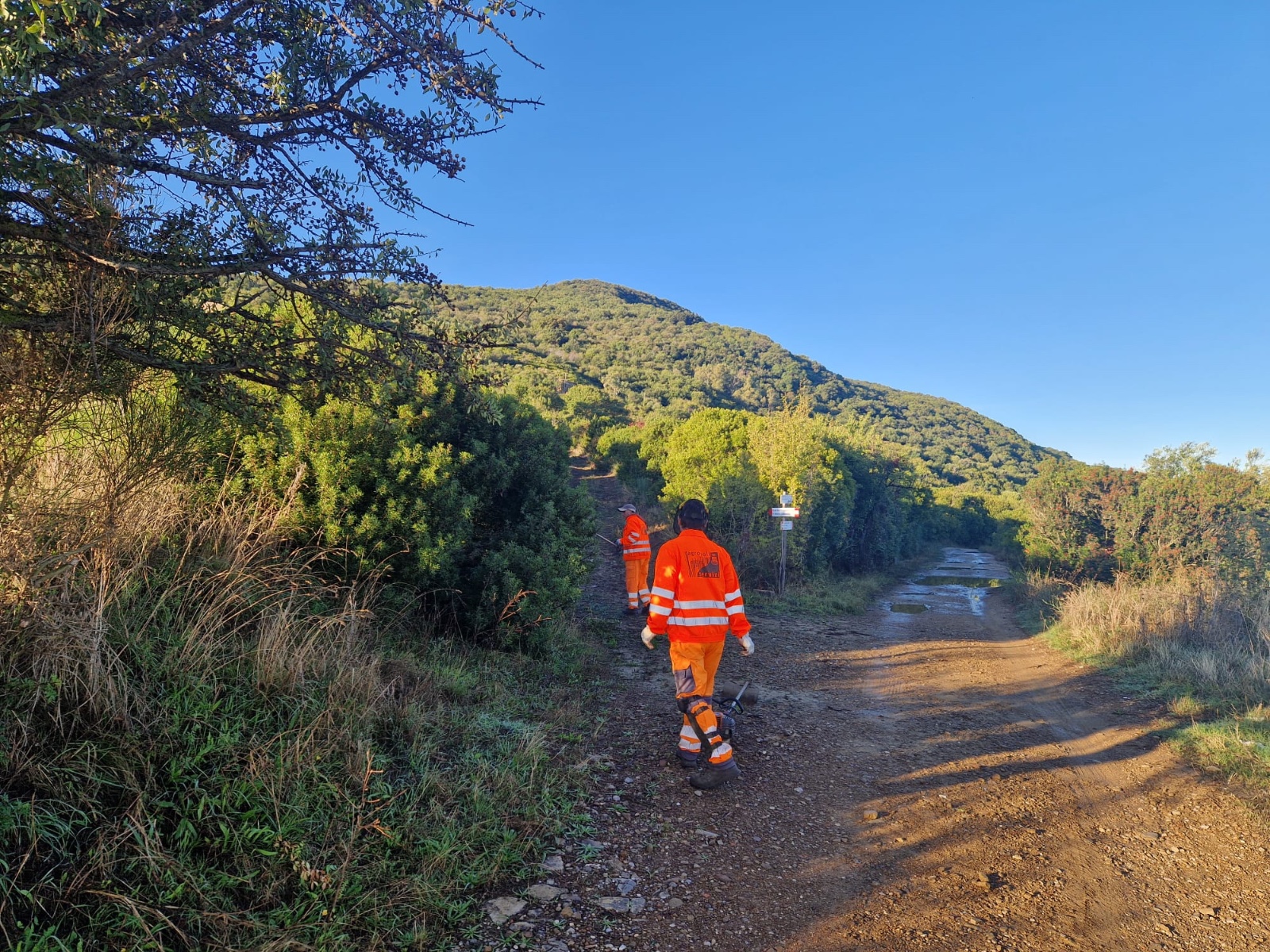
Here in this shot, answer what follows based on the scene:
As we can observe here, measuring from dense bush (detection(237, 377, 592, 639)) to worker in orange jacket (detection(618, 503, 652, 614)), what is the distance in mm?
2821

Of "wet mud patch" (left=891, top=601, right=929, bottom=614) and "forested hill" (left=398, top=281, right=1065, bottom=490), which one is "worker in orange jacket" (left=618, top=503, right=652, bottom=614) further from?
"forested hill" (left=398, top=281, right=1065, bottom=490)

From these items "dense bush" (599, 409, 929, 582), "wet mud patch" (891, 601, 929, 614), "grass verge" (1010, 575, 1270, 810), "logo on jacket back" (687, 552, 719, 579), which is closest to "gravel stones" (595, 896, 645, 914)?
"logo on jacket back" (687, 552, 719, 579)

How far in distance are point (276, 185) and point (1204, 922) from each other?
24.1 feet

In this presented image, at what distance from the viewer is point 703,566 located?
524 cm

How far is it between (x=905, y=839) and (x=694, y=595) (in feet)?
7.41

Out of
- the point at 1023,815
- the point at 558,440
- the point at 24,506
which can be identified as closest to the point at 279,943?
the point at 24,506

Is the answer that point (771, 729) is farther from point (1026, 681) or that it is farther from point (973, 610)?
point (973, 610)

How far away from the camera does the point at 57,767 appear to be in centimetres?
280

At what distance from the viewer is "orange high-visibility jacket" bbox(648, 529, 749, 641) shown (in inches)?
204

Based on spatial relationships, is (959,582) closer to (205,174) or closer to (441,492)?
(441,492)

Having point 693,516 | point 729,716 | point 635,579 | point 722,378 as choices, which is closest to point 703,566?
point 693,516

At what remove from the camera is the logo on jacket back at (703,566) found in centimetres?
522

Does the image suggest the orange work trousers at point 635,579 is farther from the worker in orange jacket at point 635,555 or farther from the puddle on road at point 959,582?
the puddle on road at point 959,582

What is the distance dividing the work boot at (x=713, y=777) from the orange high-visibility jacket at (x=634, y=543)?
6.81 m
